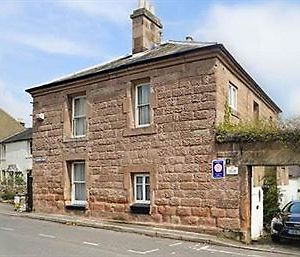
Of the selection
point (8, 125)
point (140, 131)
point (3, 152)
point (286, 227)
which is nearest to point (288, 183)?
point (286, 227)

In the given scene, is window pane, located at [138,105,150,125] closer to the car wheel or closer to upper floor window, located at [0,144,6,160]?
the car wheel

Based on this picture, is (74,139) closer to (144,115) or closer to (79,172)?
(79,172)

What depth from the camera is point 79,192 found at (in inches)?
730

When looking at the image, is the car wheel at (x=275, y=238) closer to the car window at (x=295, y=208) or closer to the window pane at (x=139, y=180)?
the car window at (x=295, y=208)

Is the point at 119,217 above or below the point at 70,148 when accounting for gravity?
below

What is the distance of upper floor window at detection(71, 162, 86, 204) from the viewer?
60.2ft

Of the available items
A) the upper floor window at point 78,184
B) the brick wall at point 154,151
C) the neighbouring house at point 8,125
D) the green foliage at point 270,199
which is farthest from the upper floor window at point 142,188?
the neighbouring house at point 8,125

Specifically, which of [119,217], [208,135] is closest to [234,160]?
[208,135]

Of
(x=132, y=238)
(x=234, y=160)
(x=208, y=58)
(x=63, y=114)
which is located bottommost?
(x=132, y=238)

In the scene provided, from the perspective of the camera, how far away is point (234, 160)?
536 inches

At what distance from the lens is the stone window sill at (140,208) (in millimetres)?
15638

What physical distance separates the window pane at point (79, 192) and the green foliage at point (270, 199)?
7.27 meters

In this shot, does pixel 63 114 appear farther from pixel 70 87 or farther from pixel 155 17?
pixel 155 17

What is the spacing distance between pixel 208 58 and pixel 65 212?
888 centimetres
